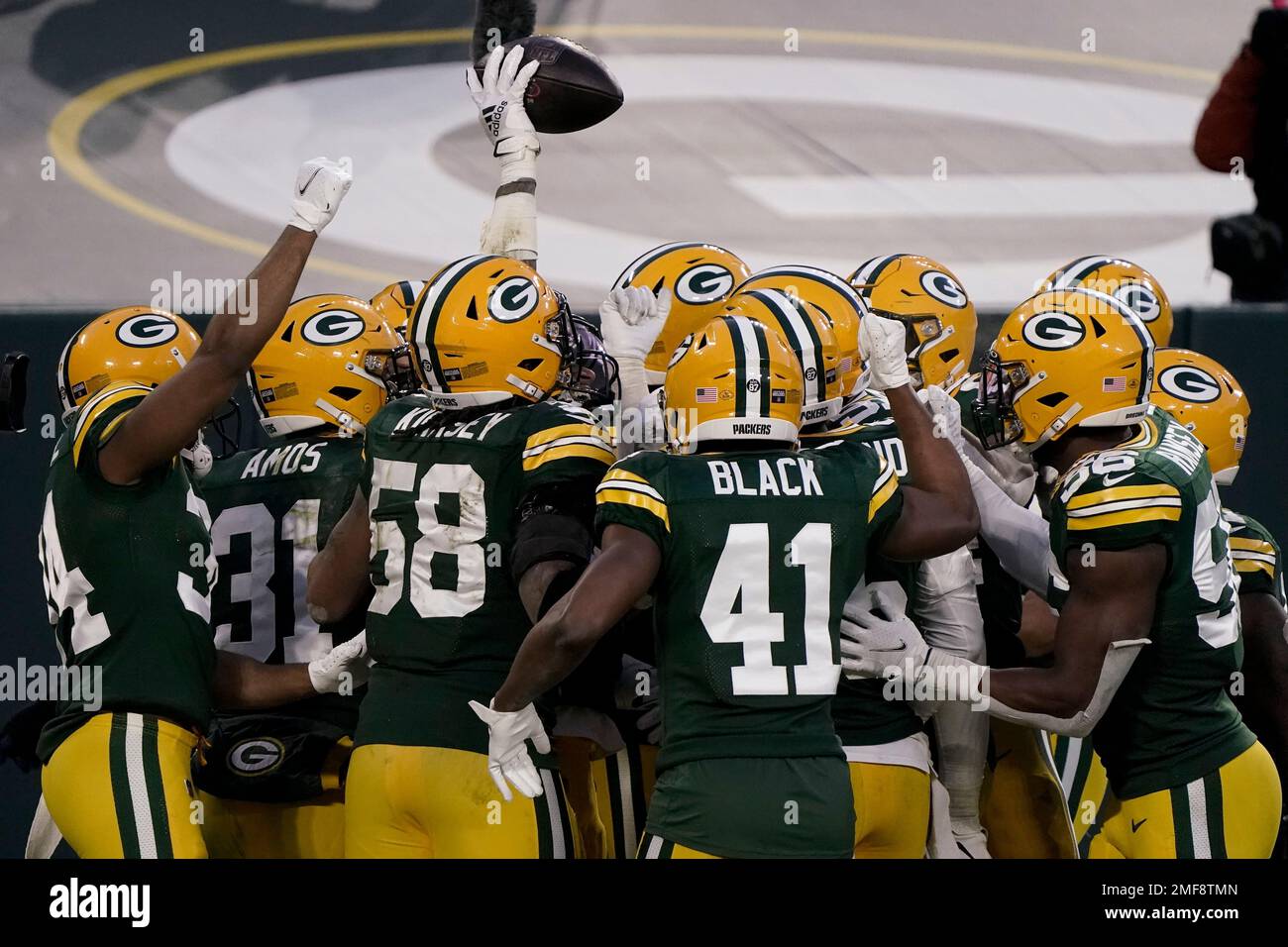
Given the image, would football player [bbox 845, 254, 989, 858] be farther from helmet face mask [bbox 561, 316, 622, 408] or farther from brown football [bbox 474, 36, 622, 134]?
brown football [bbox 474, 36, 622, 134]

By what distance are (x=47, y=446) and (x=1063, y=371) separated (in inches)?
149

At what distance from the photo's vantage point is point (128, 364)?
4219mm

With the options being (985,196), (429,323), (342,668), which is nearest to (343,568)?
(342,668)

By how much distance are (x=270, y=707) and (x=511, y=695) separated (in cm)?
114

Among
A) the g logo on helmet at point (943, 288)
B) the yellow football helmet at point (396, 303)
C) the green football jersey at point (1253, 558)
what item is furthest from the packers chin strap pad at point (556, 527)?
the green football jersey at point (1253, 558)

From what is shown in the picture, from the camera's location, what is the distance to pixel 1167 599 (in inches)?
151

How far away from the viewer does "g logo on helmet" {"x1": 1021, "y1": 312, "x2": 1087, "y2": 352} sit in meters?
4.04

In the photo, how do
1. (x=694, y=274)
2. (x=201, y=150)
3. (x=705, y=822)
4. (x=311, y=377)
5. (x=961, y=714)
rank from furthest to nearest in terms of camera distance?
(x=201, y=150) → (x=694, y=274) → (x=311, y=377) → (x=961, y=714) → (x=705, y=822)

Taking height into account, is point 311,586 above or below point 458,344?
below

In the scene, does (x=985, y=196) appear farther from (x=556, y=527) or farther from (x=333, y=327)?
(x=556, y=527)

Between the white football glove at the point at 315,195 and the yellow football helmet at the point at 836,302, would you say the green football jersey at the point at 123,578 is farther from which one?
the yellow football helmet at the point at 836,302

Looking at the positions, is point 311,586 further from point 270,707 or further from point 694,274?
point 694,274

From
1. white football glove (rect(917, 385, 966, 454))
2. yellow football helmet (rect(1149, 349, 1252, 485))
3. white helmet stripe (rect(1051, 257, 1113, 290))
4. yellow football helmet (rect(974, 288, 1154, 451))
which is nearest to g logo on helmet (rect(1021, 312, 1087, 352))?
yellow football helmet (rect(974, 288, 1154, 451))

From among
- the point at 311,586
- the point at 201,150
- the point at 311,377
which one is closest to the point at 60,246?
the point at 201,150
